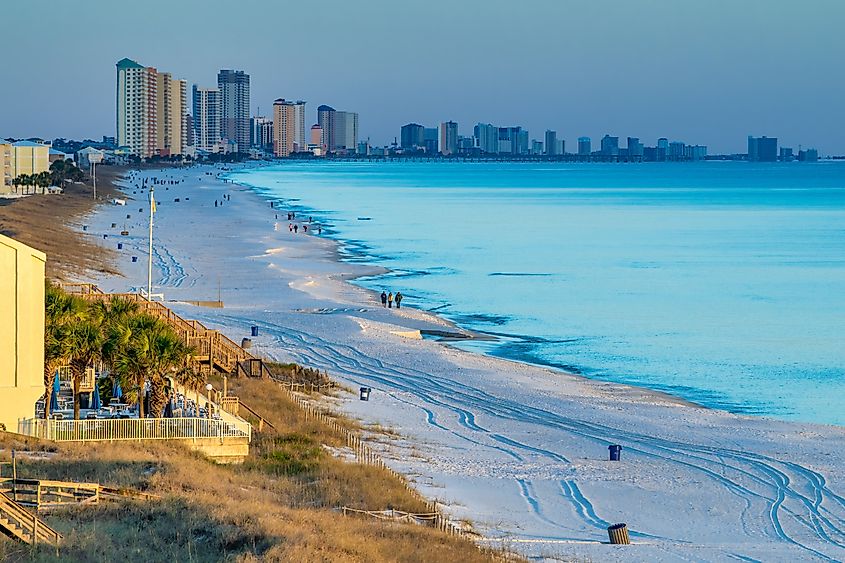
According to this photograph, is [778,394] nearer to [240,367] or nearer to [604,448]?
[604,448]

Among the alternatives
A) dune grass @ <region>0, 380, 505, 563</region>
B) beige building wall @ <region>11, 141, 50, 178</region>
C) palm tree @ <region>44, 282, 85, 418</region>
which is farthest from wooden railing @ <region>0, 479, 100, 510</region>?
beige building wall @ <region>11, 141, 50, 178</region>

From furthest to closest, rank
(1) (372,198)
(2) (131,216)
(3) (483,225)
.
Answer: (1) (372,198), (3) (483,225), (2) (131,216)

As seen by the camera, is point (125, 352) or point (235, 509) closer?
point (235, 509)

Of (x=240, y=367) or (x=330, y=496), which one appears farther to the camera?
(x=240, y=367)

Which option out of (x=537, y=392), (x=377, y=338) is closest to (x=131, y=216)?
(x=377, y=338)

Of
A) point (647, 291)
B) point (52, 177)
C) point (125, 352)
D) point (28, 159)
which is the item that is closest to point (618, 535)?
point (125, 352)

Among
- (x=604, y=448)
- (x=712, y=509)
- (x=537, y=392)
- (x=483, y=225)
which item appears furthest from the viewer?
(x=483, y=225)

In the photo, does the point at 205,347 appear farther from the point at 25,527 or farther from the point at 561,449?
the point at 25,527
